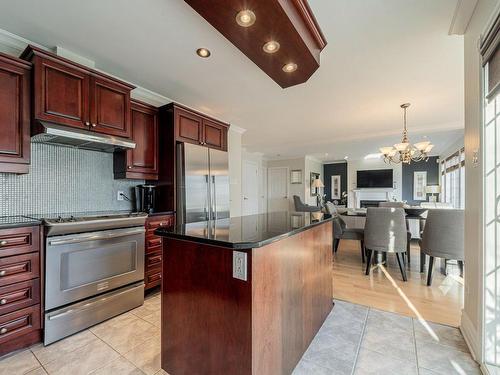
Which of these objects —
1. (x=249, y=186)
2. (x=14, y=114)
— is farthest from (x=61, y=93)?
(x=249, y=186)

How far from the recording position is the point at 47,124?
1.92 meters

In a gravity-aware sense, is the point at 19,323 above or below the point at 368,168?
below

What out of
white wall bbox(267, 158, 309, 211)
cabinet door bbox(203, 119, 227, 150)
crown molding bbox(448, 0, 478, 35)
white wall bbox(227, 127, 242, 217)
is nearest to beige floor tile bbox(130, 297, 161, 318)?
cabinet door bbox(203, 119, 227, 150)

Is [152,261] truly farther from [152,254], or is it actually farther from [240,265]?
[240,265]

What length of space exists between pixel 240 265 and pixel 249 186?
653cm

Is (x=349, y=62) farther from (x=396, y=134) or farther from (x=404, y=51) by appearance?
(x=396, y=134)

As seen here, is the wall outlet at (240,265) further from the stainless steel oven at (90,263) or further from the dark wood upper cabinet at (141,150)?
the dark wood upper cabinet at (141,150)

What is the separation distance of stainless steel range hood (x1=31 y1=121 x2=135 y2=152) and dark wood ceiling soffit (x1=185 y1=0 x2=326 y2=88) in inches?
57.1

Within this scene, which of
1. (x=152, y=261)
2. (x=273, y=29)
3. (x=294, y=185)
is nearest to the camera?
(x=273, y=29)

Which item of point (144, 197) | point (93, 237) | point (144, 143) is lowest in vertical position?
point (93, 237)

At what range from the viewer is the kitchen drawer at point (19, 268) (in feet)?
5.31

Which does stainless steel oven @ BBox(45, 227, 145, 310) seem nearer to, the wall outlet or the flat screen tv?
the wall outlet

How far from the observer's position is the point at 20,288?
66.4 inches

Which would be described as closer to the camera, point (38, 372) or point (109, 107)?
point (38, 372)
